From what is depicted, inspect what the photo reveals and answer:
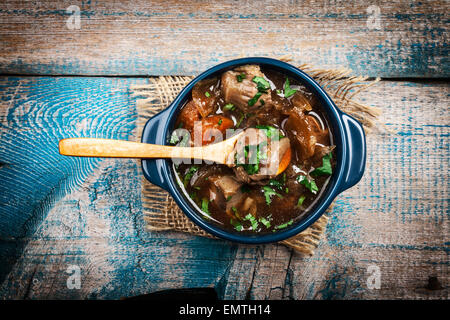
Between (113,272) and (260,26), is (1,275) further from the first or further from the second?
(260,26)

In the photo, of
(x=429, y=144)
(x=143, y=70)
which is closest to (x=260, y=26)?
(x=143, y=70)

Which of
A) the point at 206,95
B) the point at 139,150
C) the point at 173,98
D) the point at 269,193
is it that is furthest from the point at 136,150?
the point at 269,193

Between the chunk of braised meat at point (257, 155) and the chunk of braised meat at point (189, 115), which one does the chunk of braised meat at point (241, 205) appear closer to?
the chunk of braised meat at point (257, 155)

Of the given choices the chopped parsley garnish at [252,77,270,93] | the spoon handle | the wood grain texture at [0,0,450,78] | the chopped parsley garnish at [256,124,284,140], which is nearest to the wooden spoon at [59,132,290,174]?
the spoon handle

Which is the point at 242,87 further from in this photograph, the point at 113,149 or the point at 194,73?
the point at 113,149

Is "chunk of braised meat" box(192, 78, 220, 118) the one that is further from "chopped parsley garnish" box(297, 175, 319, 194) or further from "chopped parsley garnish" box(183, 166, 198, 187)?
"chopped parsley garnish" box(297, 175, 319, 194)
